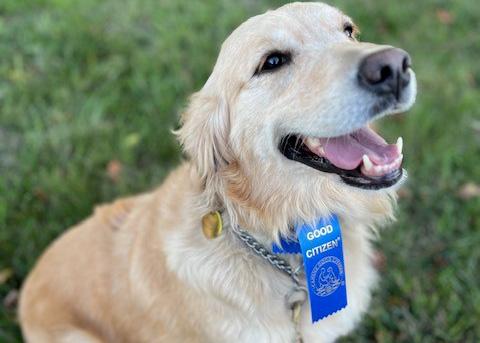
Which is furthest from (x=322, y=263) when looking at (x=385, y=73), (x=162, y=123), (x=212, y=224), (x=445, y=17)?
(x=445, y=17)

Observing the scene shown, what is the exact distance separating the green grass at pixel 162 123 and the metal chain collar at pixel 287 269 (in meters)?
1.00

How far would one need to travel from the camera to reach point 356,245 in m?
2.92

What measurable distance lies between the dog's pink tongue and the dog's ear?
0.53 metres

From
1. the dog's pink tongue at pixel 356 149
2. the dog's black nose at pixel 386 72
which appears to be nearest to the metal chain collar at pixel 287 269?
the dog's pink tongue at pixel 356 149

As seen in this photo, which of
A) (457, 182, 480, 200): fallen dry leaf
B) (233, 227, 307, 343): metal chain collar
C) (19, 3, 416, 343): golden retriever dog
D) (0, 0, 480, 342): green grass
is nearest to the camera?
(19, 3, 416, 343): golden retriever dog

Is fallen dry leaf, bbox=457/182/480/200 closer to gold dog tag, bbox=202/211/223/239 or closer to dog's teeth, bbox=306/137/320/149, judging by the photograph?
dog's teeth, bbox=306/137/320/149

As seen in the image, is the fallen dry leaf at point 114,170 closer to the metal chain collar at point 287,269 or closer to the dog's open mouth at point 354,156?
the metal chain collar at point 287,269

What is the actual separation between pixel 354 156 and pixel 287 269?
689 mm

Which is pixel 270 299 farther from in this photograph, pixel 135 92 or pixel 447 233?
pixel 135 92

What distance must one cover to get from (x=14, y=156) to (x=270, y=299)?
2.97 meters

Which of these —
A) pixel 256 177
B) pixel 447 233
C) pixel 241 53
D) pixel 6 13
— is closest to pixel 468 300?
pixel 447 233

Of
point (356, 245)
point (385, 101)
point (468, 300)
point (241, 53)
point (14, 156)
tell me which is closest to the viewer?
point (385, 101)

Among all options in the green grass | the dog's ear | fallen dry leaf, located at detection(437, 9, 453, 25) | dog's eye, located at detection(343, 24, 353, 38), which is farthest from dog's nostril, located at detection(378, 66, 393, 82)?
fallen dry leaf, located at detection(437, 9, 453, 25)

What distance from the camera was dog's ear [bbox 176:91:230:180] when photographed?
2.60 m
